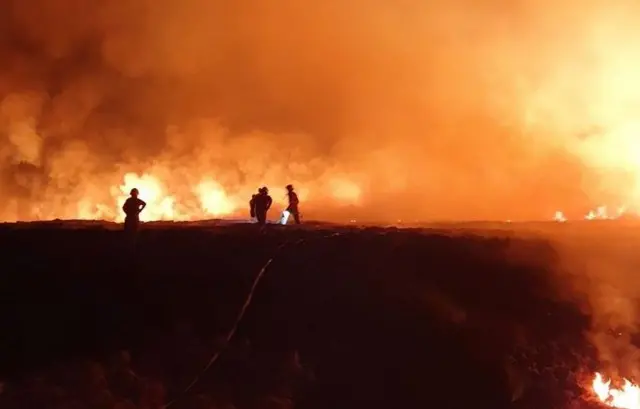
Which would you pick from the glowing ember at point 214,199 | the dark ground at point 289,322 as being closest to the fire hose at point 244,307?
the dark ground at point 289,322

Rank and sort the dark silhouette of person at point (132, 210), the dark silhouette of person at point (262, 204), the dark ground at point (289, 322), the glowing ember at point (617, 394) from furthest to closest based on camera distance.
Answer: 1. the dark silhouette of person at point (262, 204)
2. the dark silhouette of person at point (132, 210)
3. the glowing ember at point (617, 394)
4. the dark ground at point (289, 322)

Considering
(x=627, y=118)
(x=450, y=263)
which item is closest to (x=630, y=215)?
(x=627, y=118)

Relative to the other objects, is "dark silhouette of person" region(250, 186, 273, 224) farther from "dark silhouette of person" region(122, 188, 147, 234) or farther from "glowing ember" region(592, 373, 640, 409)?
"glowing ember" region(592, 373, 640, 409)

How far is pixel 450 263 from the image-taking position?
2362 centimetres

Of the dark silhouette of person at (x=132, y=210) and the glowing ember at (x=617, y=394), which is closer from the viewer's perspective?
the glowing ember at (x=617, y=394)

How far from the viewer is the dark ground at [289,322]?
1819 centimetres

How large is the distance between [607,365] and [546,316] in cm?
211

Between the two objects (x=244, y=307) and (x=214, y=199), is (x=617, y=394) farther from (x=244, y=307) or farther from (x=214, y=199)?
(x=214, y=199)

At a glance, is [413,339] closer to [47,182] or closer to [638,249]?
[638,249]

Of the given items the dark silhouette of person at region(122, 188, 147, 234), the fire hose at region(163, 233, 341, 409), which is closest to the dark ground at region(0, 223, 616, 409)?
the fire hose at region(163, 233, 341, 409)

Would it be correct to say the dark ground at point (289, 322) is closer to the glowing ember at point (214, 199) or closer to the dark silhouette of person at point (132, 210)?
the dark silhouette of person at point (132, 210)

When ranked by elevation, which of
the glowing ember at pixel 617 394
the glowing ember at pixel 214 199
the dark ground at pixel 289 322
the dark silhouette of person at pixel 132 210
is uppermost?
the glowing ember at pixel 214 199

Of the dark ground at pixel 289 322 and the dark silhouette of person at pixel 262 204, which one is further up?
the dark silhouette of person at pixel 262 204

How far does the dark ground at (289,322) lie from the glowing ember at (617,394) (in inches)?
20.2
